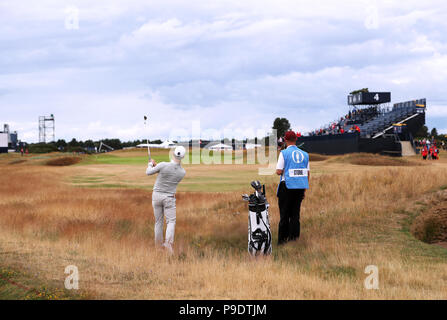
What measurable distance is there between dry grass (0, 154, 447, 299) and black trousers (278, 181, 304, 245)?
1.24 ft

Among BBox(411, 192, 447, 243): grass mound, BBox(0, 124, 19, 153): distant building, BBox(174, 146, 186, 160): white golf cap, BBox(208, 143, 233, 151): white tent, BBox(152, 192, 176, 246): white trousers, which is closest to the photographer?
BBox(174, 146, 186, 160): white golf cap

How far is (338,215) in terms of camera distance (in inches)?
606

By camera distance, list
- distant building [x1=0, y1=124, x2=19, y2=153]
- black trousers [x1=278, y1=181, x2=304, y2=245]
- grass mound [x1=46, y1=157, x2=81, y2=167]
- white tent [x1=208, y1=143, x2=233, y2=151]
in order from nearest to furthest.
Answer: black trousers [x1=278, y1=181, x2=304, y2=245] → grass mound [x1=46, y1=157, x2=81, y2=167] → white tent [x1=208, y1=143, x2=233, y2=151] → distant building [x1=0, y1=124, x2=19, y2=153]

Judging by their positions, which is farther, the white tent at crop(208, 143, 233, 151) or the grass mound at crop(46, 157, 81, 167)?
the white tent at crop(208, 143, 233, 151)

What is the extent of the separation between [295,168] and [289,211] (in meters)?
1.13

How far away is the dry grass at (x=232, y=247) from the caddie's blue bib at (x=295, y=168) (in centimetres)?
157

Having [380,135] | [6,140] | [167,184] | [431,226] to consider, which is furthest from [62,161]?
[6,140]

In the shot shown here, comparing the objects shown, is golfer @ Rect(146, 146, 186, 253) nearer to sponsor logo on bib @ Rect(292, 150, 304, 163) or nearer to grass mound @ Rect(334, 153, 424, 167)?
sponsor logo on bib @ Rect(292, 150, 304, 163)

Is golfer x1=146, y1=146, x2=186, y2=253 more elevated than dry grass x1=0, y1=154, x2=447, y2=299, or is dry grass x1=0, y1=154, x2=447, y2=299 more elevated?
golfer x1=146, y1=146, x2=186, y2=253

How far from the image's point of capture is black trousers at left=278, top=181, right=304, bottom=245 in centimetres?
1109

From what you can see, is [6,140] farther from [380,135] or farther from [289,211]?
[289,211]

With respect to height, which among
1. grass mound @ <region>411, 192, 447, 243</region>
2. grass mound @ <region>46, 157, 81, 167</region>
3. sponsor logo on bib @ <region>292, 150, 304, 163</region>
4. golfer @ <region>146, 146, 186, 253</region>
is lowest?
Result: grass mound @ <region>411, 192, 447, 243</region>

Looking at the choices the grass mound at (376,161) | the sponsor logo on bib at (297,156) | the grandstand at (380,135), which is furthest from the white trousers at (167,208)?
the grandstand at (380,135)

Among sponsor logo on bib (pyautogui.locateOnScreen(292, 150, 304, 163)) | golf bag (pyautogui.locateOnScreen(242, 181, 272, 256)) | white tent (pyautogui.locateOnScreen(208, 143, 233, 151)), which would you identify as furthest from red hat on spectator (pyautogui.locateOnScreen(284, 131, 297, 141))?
white tent (pyautogui.locateOnScreen(208, 143, 233, 151))
